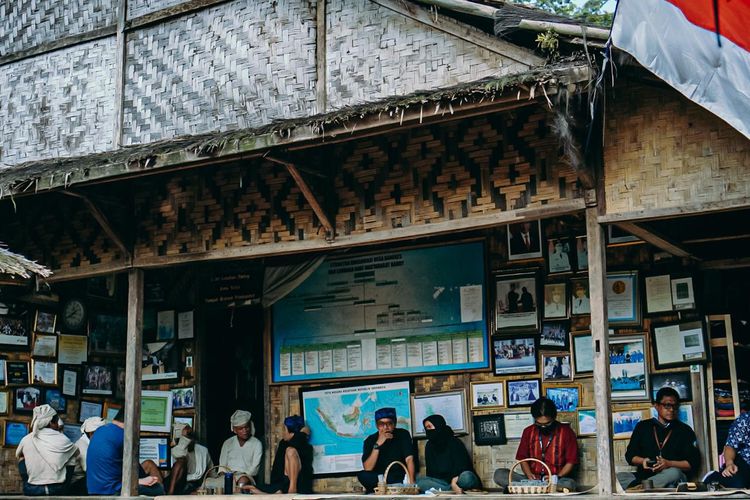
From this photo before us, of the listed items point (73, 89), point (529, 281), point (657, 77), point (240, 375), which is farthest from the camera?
point (240, 375)

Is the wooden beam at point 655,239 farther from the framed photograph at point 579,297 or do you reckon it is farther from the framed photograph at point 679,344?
the framed photograph at point 579,297

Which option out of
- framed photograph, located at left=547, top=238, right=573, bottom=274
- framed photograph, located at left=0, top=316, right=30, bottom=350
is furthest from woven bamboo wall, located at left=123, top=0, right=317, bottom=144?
framed photograph, located at left=547, top=238, right=573, bottom=274

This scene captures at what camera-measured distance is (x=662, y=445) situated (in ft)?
28.1

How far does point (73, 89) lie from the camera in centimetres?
1023

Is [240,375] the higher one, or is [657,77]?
[657,77]

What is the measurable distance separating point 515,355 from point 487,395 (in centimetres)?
46

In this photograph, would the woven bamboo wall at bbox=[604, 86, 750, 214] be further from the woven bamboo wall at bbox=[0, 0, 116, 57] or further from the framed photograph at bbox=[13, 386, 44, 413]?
the framed photograph at bbox=[13, 386, 44, 413]

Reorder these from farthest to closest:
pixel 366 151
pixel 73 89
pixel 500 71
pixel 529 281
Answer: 1. pixel 73 89
2. pixel 529 281
3. pixel 366 151
4. pixel 500 71

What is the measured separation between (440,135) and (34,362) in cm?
511

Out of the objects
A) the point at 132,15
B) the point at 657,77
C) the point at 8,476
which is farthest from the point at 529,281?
the point at 8,476

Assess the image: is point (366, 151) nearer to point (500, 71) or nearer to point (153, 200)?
Answer: point (500, 71)

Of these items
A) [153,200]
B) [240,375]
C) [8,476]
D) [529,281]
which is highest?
[153,200]

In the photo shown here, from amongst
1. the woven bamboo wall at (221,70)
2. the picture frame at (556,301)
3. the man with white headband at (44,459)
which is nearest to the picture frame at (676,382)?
the picture frame at (556,301)

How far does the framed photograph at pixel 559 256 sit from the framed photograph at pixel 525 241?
0.32ft
